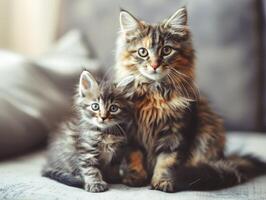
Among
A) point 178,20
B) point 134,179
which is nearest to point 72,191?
point 134,179

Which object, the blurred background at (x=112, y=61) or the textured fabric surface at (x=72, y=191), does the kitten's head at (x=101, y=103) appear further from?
the blurred background at (x=112, y=61)

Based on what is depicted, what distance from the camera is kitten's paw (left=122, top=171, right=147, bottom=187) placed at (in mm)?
1290

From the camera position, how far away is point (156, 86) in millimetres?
1283

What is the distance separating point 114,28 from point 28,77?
46 cm

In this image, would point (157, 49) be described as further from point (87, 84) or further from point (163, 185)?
point (163, 185)

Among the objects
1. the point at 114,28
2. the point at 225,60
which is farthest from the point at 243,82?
the point at 114,28

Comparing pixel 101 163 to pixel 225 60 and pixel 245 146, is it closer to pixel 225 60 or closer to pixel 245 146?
pixel 245 146

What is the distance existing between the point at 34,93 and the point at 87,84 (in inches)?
22.6

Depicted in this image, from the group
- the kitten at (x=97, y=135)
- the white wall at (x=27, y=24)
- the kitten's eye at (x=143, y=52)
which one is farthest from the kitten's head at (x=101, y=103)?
the white wall at (x=27, y=24)

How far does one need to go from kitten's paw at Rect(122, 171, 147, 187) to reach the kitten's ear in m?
0.40

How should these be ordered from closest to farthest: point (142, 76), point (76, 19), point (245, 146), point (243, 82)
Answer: point (142, 76), point (245, 146), point (243, 82), point (76, 19)

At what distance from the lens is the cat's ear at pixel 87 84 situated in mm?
1240

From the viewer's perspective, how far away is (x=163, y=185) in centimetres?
125

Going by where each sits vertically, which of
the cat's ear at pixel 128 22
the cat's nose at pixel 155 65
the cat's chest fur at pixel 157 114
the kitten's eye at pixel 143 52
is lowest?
the cat's chest fur at pixel 157 114
